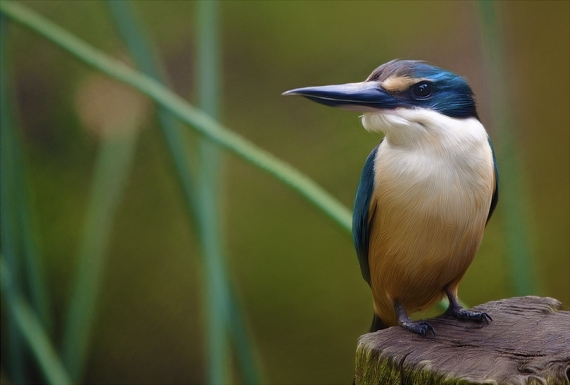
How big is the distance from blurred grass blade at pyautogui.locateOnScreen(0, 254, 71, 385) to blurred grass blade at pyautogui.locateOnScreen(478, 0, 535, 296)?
1.02m

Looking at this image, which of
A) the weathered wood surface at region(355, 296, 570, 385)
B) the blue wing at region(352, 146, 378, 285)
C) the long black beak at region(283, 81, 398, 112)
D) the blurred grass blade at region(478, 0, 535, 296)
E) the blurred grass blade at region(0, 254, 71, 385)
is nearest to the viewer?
the weathered wood surface at region(355, 296, 570, 385)

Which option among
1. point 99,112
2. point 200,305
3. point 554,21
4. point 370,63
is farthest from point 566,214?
point 99,112

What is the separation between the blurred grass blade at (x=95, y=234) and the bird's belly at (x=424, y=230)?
0.90 meters

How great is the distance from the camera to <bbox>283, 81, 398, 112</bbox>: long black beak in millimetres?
811

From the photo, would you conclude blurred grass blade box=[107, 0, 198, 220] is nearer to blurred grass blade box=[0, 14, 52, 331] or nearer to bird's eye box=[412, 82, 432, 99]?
blurred grass blade box=[0, 14, 52, 331]

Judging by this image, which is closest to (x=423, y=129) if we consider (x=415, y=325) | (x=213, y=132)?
(x=415, y=325)

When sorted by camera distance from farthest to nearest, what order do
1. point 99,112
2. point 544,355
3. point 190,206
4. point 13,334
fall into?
point 99,112 → point 13,334 → point 190,206 → point 544,355

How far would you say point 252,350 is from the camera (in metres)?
1.72

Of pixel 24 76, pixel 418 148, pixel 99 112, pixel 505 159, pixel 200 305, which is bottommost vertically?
pixel 200 305

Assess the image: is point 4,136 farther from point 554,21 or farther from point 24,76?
point 554,21

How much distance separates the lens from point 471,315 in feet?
2.99

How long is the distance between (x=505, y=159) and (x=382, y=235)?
23.9 inches

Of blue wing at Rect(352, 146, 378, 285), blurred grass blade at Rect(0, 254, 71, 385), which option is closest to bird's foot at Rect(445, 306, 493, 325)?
blue wing at Rect(352, 146, 378, 285)

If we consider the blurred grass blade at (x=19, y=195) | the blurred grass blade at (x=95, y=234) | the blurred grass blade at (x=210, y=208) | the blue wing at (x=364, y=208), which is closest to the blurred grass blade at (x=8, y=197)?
the blurred grass blade at (x=19, y=195)
